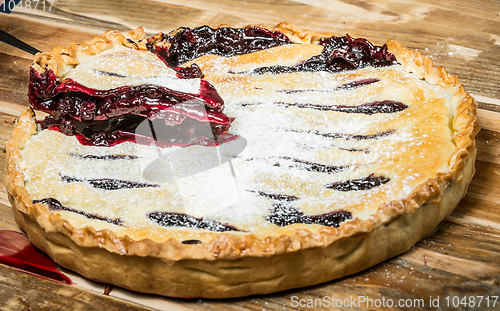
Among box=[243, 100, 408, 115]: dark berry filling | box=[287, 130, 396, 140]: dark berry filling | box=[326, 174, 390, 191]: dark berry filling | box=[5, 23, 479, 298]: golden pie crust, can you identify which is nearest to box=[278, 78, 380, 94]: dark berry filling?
box=[243, 100, 408, 115]: dark berry filling

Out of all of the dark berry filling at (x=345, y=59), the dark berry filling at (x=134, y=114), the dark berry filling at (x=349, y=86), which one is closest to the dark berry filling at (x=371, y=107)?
the dark berry filling at (x=349, y=86)

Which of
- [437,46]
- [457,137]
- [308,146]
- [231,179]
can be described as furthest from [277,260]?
[437,46]

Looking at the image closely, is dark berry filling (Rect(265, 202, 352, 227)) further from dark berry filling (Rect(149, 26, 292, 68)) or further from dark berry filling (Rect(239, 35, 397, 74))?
dark berry filling (Rect(149, 26, 292, 68))

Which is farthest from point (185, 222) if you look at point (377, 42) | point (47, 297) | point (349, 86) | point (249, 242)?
point (377, 42)

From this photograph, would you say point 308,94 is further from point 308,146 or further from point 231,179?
point 231,179

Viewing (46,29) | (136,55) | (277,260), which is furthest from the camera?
(46,29)
